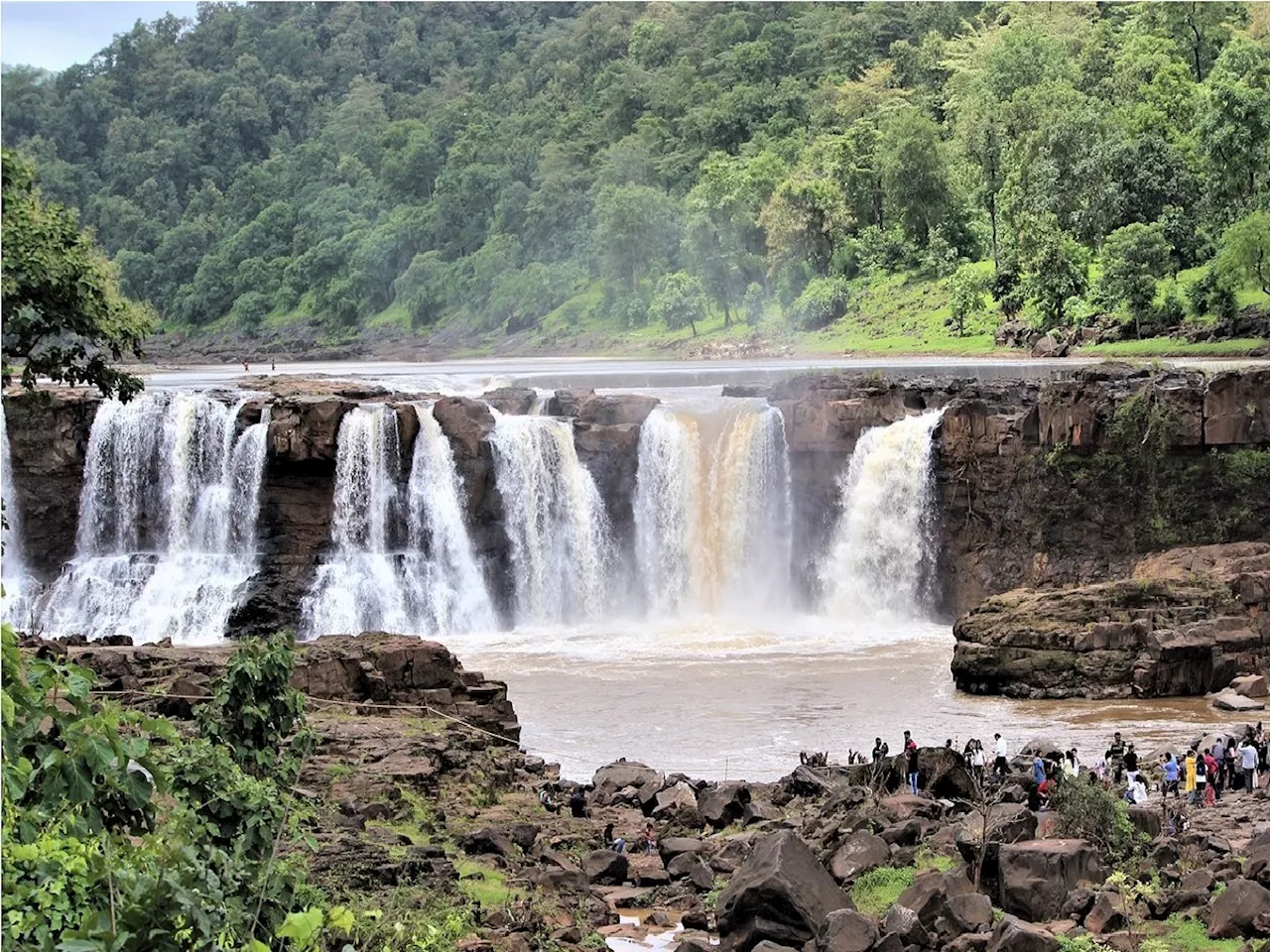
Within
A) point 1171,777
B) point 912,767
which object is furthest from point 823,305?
point 912,767

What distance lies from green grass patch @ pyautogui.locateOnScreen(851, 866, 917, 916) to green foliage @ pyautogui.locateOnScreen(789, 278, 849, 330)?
172ft

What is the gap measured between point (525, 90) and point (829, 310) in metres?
54.7

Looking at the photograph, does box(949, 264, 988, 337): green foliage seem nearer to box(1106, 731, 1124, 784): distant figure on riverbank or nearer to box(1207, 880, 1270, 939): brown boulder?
box(1106, 731, 1124, 784): distant figure on riverbank

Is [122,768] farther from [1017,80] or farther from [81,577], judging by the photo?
[1017,80]

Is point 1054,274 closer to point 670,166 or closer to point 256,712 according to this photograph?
point 670,166

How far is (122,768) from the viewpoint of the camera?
8.21 m

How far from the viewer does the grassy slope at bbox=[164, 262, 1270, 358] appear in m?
54.6

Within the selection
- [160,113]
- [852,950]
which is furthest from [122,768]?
[160,113]

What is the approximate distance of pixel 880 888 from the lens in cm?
1938

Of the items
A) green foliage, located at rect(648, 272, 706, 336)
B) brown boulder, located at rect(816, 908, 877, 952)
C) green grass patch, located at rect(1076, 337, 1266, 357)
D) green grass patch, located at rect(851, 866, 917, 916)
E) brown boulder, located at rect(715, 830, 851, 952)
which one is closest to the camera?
brown boulder, located at rect(816, 908, 877, 952)

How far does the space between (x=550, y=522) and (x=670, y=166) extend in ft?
173

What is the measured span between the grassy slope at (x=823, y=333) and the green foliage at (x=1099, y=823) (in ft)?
110

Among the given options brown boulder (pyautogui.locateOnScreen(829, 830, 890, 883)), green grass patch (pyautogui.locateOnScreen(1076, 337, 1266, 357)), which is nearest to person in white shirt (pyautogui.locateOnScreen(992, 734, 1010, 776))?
brown boulder (pyautogui.locateOnScreen(829, 830, 890, 883))

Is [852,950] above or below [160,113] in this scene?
below
